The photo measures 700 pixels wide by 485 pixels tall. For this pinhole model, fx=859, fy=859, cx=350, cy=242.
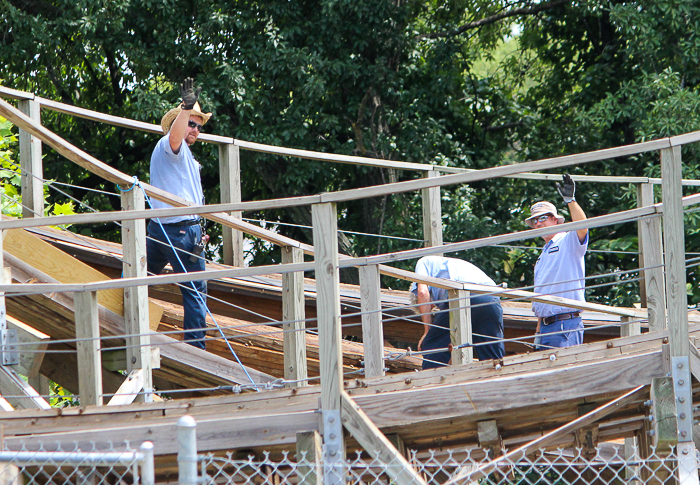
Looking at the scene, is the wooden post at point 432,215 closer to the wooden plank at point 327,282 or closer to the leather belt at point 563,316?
the leather belt at point 563,316

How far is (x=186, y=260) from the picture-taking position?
17.6ft

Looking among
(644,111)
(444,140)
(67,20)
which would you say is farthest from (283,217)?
(644,111)

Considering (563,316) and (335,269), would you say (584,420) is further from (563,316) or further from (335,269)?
(563,316)

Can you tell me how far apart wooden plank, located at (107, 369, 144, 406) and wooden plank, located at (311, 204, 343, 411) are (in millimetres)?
1064

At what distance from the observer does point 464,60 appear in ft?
40.8

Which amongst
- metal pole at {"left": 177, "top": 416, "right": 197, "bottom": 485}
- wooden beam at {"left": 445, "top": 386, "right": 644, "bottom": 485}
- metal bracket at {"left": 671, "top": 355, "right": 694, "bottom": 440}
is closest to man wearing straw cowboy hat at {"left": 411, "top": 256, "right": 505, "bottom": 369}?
wooden beam at {"left": 445, "top": 386, "right": 644, "bottom": 485}

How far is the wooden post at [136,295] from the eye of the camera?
441 centimetres

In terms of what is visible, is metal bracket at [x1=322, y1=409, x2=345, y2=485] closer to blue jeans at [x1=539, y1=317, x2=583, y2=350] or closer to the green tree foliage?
blue jeans at [x1=539, y1=317, x2=583, y2=350]

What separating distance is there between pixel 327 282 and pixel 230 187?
330 centimetres

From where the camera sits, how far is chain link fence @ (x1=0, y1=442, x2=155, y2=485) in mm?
2607

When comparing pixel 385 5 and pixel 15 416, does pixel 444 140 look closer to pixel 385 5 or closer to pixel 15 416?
pixel 385 5

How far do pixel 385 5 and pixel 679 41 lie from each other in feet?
11.8

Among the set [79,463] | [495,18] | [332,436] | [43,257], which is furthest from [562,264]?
[495,18]

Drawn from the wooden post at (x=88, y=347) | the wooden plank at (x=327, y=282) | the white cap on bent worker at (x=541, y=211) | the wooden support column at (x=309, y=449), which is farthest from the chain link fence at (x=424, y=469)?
the white cap on bent worker at (x=541, y=211)
